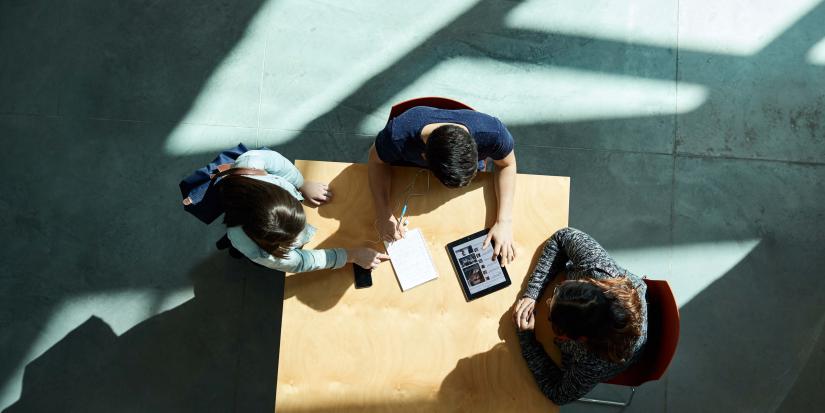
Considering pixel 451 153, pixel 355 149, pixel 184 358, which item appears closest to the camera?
pixel 451 153

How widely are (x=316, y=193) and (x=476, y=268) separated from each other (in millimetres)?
693

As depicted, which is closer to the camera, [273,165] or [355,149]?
[273,165]

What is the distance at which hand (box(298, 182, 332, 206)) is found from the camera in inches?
82.6

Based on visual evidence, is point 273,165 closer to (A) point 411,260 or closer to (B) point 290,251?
(B) point 290,251

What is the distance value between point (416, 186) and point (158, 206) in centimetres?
168

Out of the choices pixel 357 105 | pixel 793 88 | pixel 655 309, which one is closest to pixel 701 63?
pixel 793 88

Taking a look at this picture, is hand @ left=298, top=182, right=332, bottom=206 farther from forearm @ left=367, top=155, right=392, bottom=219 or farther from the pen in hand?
the pen in hand

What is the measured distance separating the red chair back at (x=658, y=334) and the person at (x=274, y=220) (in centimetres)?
107

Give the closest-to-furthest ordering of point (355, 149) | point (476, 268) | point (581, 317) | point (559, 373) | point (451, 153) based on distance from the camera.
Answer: point (581, 317)
point (451, 153)
point (559, 373)
point (476, 268)
point (355, 149)

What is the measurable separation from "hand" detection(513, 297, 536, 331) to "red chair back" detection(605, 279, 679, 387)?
48cm

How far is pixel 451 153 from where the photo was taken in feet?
6.21

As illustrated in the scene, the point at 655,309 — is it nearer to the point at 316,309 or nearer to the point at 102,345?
the point at 316,309

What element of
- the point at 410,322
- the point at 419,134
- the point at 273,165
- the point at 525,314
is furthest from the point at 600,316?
the point at 273,165

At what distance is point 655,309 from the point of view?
211 cm
